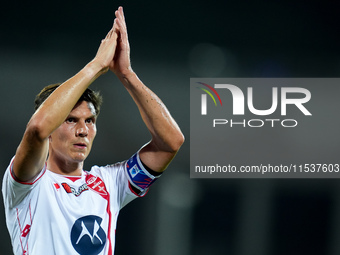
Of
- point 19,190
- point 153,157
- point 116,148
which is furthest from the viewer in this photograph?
point 116,148

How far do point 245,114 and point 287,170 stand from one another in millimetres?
482

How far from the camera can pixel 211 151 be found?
9.72 ft

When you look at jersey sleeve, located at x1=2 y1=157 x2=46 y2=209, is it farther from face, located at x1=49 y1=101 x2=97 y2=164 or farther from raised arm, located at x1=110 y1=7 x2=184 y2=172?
raised arm, located at x1=110 y1=7 x2=184 y2=172

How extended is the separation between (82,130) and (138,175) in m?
0.26

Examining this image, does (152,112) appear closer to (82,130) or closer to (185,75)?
(82,130)

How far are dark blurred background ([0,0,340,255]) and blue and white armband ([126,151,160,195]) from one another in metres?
1.32

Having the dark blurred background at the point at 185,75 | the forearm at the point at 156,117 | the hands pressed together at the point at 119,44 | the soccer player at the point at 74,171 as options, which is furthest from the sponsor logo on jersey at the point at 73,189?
the dark blurred background at the point at 185,75

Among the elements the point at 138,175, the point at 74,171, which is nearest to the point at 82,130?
the point at 74,171

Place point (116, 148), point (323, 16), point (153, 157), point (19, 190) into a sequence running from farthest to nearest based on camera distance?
point (323, 16) < point (116, 148) < point (153, 157) < point (19, 190)

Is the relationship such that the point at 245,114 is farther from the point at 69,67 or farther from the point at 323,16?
the point at 69,67

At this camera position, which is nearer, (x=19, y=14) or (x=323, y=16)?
(x=19, y=14)

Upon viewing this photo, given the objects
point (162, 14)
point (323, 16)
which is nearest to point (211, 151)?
point (162, 14)

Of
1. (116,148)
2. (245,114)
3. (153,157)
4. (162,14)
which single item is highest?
(162,14)

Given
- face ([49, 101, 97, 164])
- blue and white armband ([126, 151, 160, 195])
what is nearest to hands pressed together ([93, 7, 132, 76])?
face ([49, 101, 97, 164])
